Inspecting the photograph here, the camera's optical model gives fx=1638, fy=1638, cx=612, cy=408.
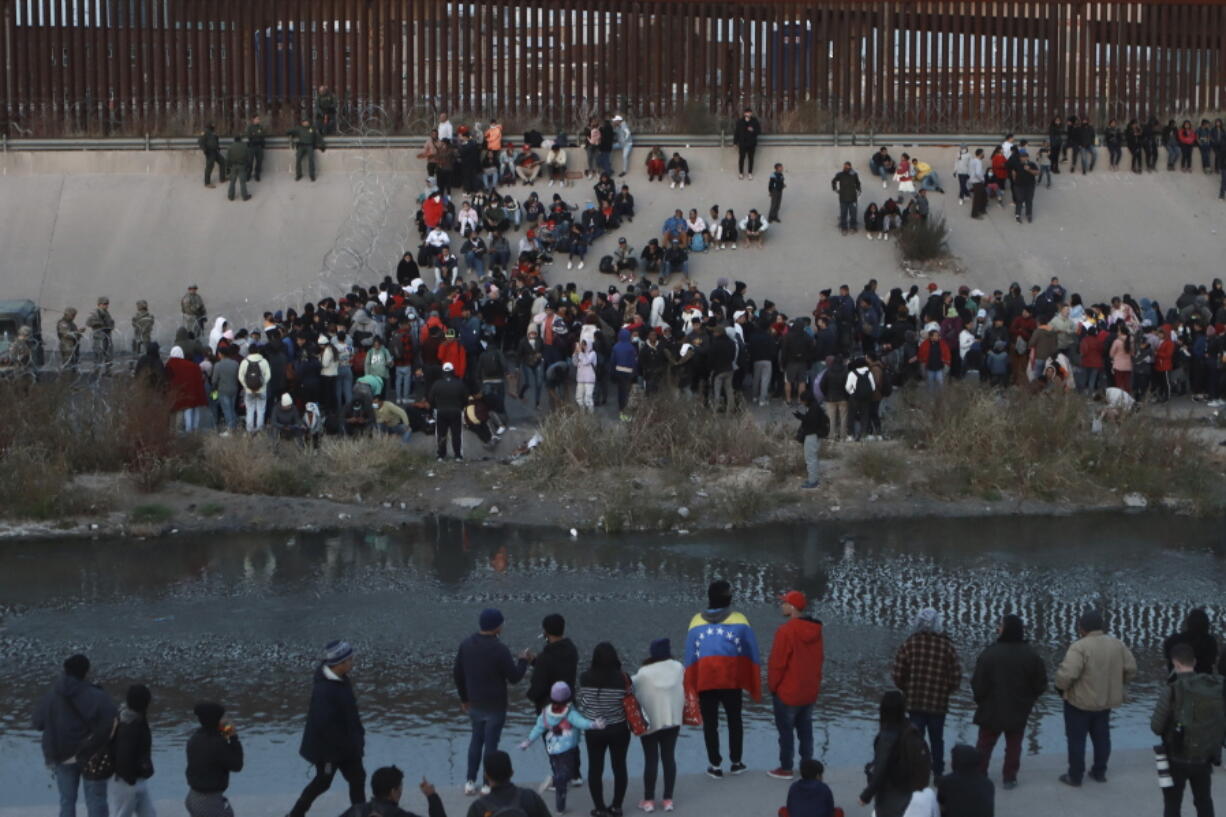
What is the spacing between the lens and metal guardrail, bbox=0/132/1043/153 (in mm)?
32188

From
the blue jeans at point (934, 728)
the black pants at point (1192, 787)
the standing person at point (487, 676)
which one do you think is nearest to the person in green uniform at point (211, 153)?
the standing person at point (487, 676)

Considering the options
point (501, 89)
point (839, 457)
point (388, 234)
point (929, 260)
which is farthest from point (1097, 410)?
point (501, 89)

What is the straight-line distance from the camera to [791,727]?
399 inches

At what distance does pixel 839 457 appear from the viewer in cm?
1967

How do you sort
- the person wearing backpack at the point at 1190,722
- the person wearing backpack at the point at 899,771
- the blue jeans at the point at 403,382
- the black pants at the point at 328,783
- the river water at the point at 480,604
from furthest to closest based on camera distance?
1. the blue jeans at the point at 403,382
2. the river water at the point at 480,604
3. the black pants at the point at 328,783
4. the person wearing backpack at the point at 1190,722
5. the person wearing backpack at the point at 899,771

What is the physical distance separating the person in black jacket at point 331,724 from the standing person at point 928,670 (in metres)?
3.23

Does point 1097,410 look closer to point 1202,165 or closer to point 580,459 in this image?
point 580,459

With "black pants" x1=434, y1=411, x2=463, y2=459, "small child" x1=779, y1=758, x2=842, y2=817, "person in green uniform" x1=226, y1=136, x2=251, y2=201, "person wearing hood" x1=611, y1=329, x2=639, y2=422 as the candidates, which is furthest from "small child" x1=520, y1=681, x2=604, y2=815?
"person in green uniform" x1=226, y1=136, x2=251, y2=201

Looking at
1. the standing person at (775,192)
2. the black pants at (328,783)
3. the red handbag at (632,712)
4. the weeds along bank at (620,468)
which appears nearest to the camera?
the black pants at (328,783)

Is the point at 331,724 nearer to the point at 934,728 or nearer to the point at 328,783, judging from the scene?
the point at 328,783

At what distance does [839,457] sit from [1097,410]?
145 inches

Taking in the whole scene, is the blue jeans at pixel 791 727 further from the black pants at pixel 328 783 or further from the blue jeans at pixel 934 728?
the black pants at pixel 328 783

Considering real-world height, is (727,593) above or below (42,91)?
below

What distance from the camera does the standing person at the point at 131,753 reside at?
8766mm
